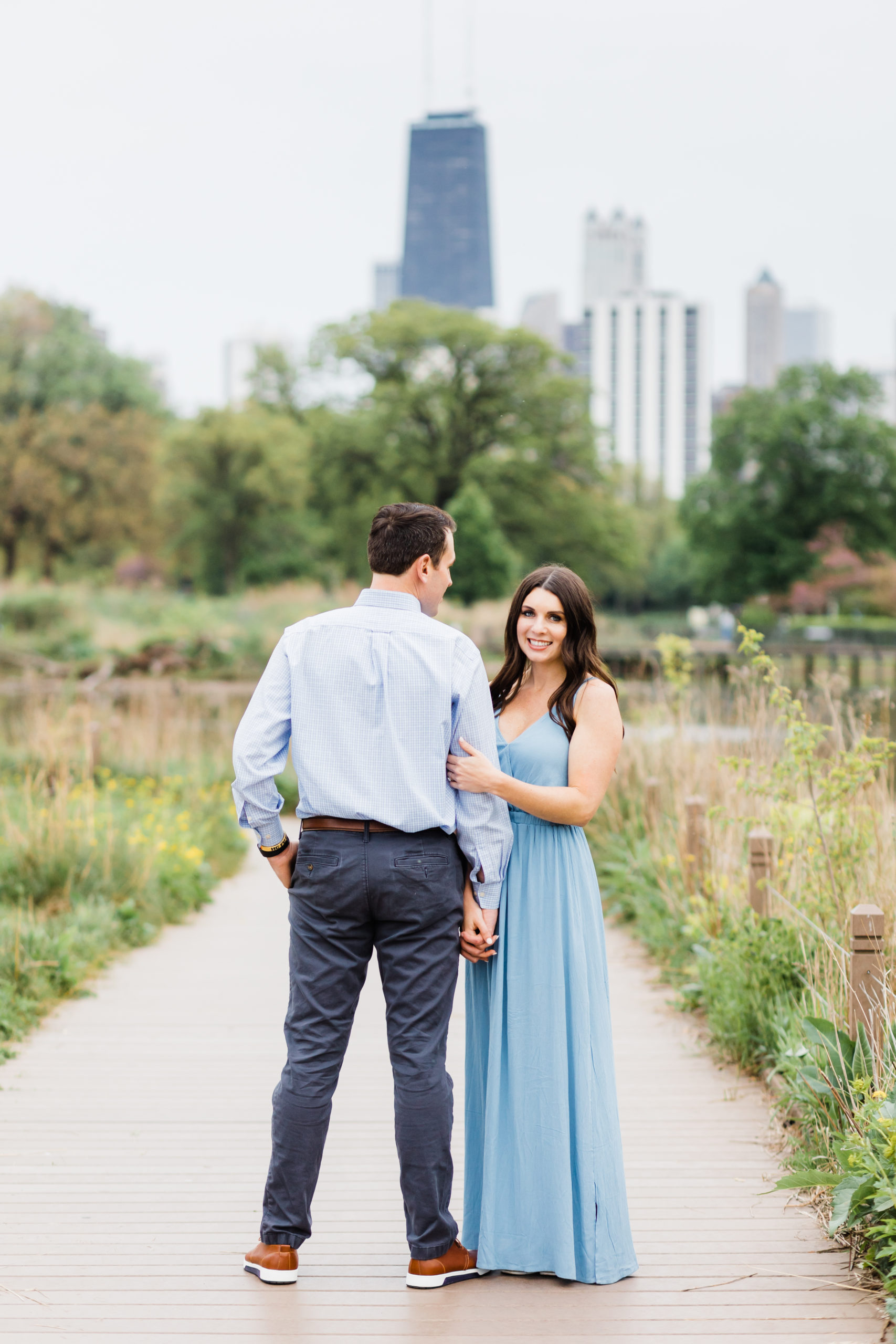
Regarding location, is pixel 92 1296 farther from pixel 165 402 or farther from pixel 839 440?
pixel 165 402

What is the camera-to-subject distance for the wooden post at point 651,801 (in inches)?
288

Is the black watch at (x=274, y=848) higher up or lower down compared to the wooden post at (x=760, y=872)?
higher up

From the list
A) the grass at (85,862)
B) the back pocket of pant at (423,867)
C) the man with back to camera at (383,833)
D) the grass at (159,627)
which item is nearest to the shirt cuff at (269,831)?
the man with back to camera at (383,833)

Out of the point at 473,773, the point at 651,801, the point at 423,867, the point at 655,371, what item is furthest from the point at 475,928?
the point at 655,371

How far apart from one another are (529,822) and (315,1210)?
4.16 ft

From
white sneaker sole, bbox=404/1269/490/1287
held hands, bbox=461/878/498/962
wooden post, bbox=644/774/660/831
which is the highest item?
held hands, bbox=461/878/498/962

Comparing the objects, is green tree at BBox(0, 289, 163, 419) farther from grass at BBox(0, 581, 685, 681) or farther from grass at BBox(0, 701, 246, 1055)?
grass at BBox(0, 701, 246, 1055)

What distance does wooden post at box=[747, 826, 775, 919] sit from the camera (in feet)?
15.7

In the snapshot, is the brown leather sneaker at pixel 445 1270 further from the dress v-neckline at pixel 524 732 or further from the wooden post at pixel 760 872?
the wooden post at pixel 760 872

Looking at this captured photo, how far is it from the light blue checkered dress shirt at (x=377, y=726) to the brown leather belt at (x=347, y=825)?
14 mm

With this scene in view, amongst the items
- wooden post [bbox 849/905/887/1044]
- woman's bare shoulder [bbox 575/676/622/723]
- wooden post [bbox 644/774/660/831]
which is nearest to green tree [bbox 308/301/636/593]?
wooden post [bbox 644/774/660/831]

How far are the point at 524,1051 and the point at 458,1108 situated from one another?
4.87 ft

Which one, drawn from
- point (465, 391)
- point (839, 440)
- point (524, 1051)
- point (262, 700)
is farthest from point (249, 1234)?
point (839, 440)

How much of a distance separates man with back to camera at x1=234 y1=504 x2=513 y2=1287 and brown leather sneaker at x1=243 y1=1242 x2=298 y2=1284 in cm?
12
